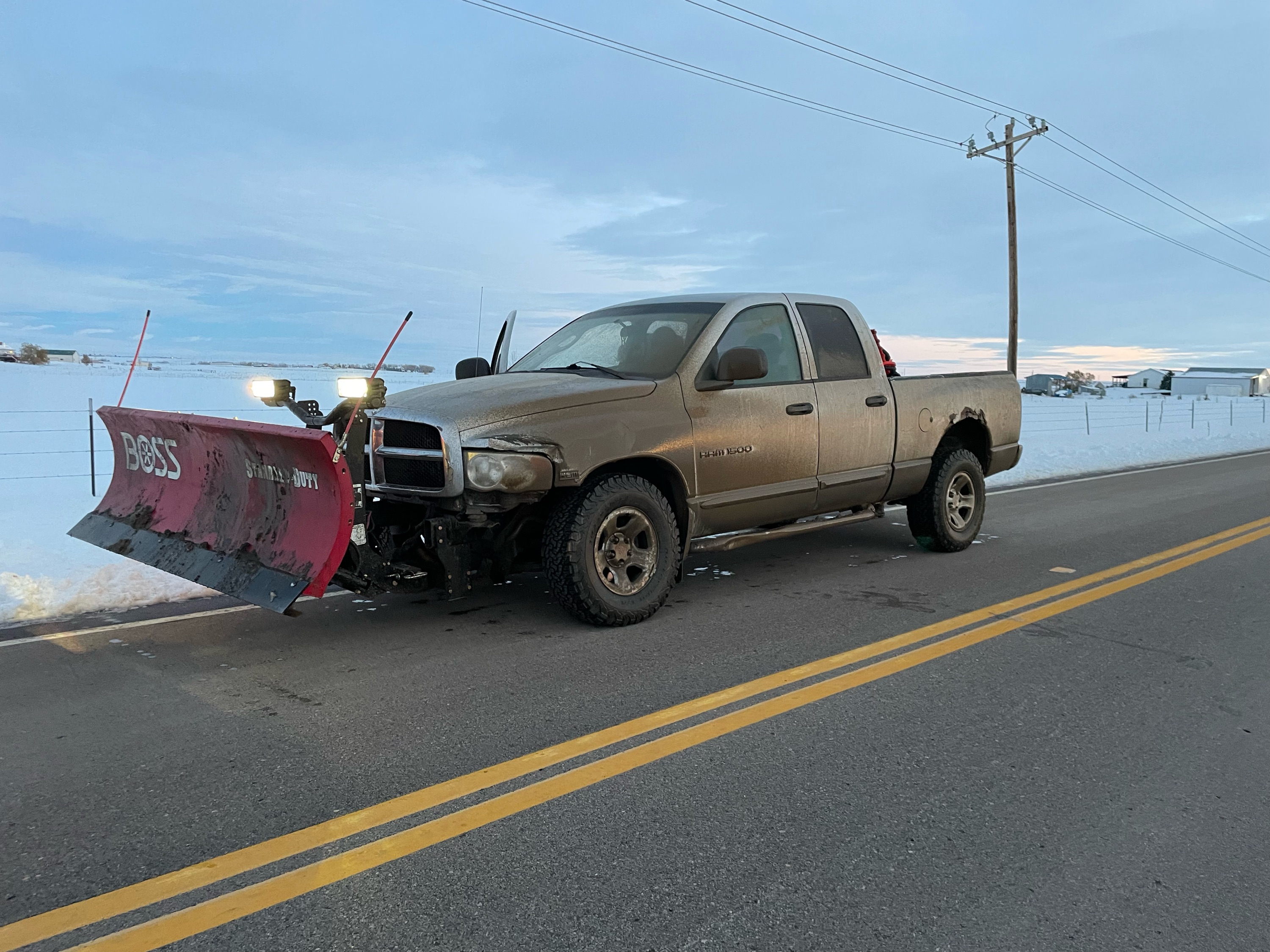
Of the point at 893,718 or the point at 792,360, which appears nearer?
the point at 893,718

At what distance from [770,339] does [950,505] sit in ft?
8.23

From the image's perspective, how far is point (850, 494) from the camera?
692cm

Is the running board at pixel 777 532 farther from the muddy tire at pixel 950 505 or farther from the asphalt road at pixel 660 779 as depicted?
the muddy tire at pixel 950 505

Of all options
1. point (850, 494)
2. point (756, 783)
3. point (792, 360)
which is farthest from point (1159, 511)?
point (756, 783)

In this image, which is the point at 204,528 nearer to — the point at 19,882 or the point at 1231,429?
the point at 19,882

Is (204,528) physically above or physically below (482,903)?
above

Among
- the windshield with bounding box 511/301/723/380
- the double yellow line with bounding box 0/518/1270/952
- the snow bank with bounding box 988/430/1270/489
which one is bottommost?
the snow bank with bounding box 988/430/1270/489

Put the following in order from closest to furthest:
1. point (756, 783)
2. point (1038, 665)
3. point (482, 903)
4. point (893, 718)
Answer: point (482, 903) < point (756, 783) < point (893, 718) < point (1038, 665)

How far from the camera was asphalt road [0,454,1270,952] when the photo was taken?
2.49m

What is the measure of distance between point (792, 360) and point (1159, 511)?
6.36 m

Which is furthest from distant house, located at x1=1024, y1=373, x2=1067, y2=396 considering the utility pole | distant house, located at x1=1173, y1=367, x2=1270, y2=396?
the utility pole

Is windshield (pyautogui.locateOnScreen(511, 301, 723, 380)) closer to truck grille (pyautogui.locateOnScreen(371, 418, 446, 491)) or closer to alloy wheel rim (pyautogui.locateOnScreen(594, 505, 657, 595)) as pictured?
alloy wheel rim (pyautogui.locateOnScreen(594, 505, 657, 595))

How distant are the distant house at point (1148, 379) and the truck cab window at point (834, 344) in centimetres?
13182

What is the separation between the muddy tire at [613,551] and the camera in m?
5.20
